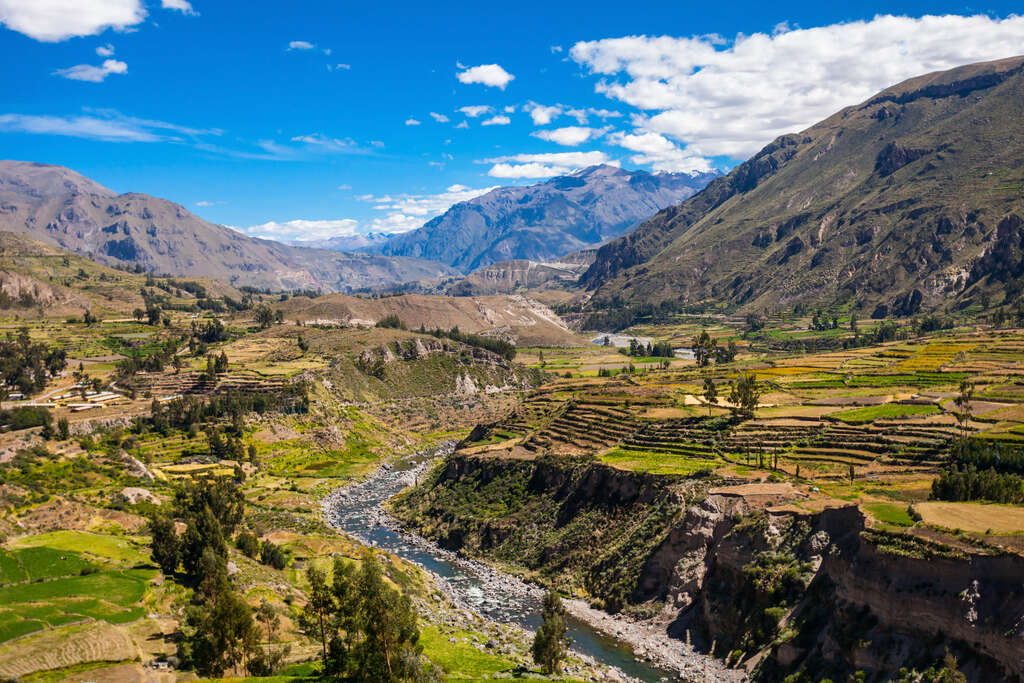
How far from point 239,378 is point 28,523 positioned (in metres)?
115

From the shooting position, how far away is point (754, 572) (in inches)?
2255

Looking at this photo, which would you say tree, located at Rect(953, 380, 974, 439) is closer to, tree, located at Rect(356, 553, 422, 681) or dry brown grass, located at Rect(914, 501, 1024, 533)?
dry brown grass, located at Rect(914, 501, 1024, 533)

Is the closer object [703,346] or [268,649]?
[268,649]

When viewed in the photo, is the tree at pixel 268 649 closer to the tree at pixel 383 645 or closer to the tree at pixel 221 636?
the tree at pixel 221 636

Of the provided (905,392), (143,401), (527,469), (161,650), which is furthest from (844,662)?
(143,401)

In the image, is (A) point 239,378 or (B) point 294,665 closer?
(B) point 294,665

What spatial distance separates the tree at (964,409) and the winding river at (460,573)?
45.7 m

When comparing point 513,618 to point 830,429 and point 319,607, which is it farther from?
point 830,429

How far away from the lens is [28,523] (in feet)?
214

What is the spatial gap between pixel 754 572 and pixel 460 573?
1662 inches

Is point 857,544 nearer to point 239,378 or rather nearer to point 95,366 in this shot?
point 239,378

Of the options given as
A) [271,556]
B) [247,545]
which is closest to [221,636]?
[271,556]

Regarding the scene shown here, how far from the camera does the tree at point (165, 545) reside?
5850 cm

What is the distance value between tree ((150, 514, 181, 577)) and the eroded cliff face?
4157 centimetres
